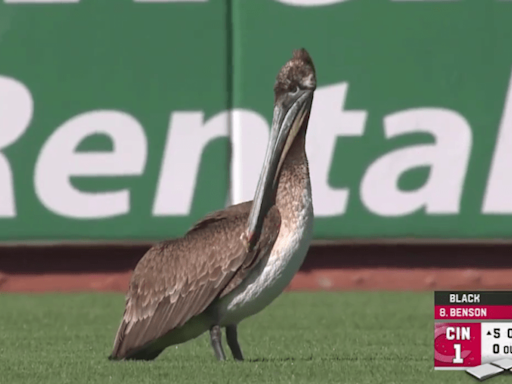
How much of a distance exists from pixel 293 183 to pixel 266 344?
1836 millimetres

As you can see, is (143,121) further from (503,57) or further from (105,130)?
(503,57)

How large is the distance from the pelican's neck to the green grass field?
907 mm

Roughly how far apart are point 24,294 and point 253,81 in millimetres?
3186

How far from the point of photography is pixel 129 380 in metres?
6.82

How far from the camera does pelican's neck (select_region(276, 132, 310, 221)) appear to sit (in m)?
7.34

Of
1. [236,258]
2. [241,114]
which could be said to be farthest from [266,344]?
[241,114]

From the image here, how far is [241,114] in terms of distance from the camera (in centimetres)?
1285

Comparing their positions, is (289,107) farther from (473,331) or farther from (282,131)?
(473,331)

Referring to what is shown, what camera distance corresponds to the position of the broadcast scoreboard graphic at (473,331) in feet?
22.6

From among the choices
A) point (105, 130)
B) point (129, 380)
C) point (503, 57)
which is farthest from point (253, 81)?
point (129, 380)

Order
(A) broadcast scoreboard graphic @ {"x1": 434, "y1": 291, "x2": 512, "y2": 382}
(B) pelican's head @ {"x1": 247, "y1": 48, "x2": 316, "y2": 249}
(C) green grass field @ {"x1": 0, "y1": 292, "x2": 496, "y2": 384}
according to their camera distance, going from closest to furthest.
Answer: (A) broadcast scoreboard graphic @ {"x1": 434, "y1": 291, "x2": 512, "y2": 382} < (C) green grass field @ {"x1": 0, "y1": 292, "x2": 496, "y2": 384} < (B) pelican's head @ {"x1": 247, "y1": 48, "x2": 316, "y2": 249}

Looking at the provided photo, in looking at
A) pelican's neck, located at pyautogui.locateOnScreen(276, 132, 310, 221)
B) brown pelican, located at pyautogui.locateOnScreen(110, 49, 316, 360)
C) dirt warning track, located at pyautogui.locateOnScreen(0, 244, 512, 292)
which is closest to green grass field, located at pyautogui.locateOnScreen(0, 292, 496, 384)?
brown pelican, located at pyautogui.locateOnScreen(110, 49, 316, 360)

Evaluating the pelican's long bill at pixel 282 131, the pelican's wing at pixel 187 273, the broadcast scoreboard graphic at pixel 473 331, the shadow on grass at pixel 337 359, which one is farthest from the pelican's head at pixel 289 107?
the broadcast scoreboard graphic at pixel 473 331

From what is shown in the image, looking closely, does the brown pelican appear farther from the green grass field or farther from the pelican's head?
the green grass field
